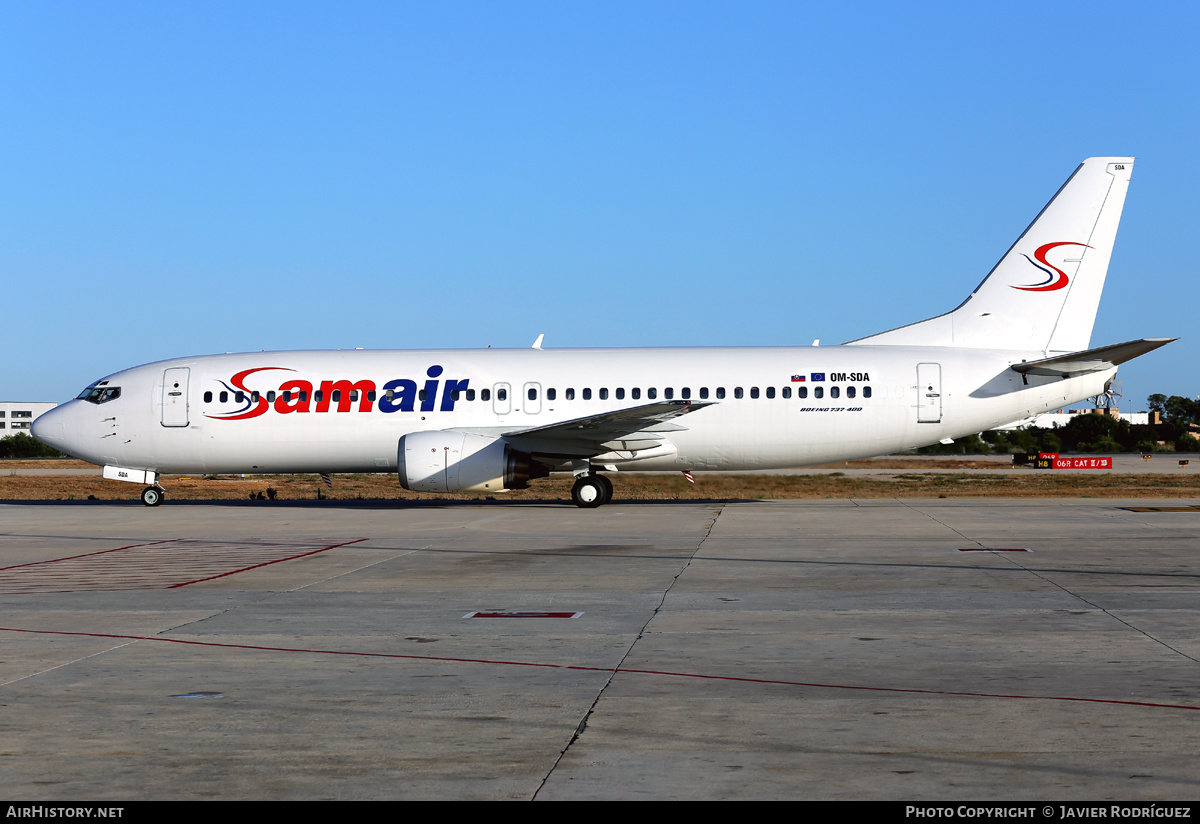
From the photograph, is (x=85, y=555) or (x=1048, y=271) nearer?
(x=85, y=555)

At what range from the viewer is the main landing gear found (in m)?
27.1

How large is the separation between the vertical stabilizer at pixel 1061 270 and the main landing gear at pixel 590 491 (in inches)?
383

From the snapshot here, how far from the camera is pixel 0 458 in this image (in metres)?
101

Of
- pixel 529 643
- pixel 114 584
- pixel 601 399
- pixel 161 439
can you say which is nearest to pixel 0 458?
pixel 161 439

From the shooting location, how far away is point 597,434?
86.6ft

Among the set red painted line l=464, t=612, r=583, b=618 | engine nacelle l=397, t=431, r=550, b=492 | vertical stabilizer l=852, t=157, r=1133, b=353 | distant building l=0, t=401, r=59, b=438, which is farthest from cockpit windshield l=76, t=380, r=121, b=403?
distant building l=0, t=401, r=59, b=438

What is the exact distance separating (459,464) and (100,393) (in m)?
10.3

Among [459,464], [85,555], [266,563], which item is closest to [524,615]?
[266,563]

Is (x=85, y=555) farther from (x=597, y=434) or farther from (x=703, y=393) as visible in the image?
(x=703, y=393)

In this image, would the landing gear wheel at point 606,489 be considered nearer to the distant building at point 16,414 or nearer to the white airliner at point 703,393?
the white airliner at point 703,393

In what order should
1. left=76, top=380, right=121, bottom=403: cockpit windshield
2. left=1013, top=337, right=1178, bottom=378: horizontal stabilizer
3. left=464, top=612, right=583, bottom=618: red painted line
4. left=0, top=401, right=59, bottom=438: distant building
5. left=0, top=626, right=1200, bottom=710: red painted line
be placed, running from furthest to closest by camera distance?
left=0, top=401, right=59, bottom=438: distant building
left=76, top=380, right=121, bottom=403: cockpit windshield
left=1013, top=337, right=1178, bottom=378: horizontal stabilizer
left=464, top=612, right=583, bottom=618: red painted line
left=0, top=626, right=1200, bottom=710: red painted line

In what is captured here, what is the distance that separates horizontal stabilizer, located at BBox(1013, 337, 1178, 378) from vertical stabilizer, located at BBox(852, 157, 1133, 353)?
866 mm

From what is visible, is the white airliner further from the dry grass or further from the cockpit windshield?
the dry grass

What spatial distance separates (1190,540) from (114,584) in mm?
16119
